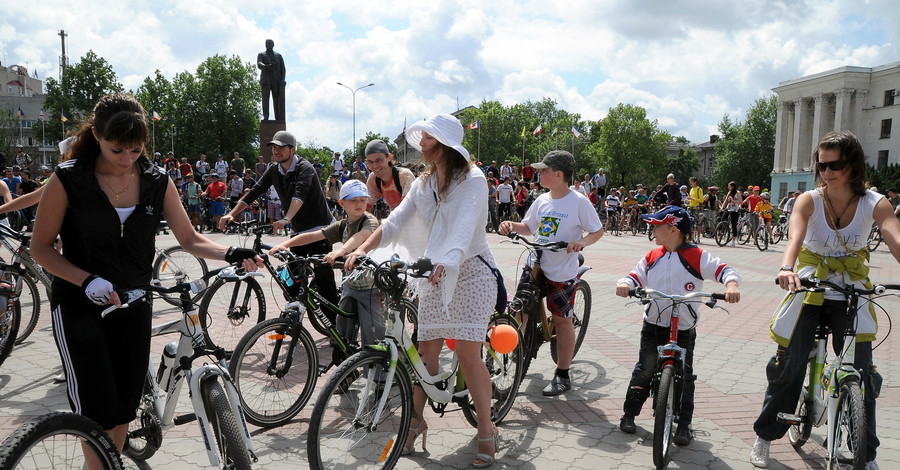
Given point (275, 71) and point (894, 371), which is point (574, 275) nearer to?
point (894, 371)

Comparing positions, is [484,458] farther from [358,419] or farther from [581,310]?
[581,310]

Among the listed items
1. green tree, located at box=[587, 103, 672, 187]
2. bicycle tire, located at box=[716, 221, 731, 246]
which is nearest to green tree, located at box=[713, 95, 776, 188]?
green tree, located at box=[587, 103, 672, 187]

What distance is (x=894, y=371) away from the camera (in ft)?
18.6

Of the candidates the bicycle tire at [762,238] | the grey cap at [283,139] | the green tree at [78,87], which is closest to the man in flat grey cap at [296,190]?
the grey cap at [283,139]

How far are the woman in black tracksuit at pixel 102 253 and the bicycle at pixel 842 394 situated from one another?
129 inches

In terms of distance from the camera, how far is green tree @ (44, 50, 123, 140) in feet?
226

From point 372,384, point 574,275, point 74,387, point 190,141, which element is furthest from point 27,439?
point 190,141

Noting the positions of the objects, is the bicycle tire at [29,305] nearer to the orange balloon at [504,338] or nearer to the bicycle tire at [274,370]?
the bicycle tire at [274,370]

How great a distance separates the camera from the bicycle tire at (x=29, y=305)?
18.9ft

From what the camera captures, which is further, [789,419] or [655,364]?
[655,364]

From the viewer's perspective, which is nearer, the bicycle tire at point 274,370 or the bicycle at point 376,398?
the bicycle at point 376,398

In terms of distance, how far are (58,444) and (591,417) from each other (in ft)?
11.1

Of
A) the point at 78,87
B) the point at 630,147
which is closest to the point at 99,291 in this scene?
the point at 78,87

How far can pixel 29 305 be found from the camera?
6137 millimetres
